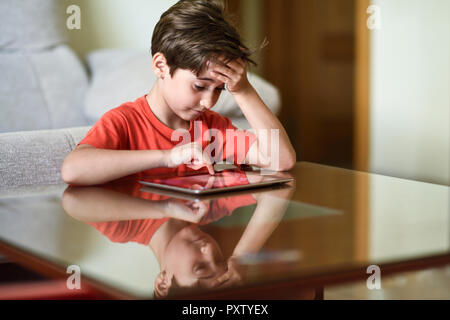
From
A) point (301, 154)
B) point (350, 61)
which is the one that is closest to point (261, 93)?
point (350, 61)

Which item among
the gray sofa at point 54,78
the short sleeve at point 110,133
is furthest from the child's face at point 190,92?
the gray sofa at point 54,78

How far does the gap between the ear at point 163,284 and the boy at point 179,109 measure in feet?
1.70

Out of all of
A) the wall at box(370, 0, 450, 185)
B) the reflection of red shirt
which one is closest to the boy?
the reflection of red shirt

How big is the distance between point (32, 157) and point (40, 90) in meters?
0.71

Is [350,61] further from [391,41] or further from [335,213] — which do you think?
[335,213]

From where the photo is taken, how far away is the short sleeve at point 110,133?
1208 mm

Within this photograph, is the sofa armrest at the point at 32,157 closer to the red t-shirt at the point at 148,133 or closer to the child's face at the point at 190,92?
the red t-shirt at the point at 148,133

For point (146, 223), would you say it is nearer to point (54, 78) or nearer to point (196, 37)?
point (196, 37)

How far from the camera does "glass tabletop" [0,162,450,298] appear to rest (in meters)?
0.57

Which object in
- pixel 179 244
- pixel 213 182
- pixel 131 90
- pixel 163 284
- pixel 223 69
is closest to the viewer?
pixel 163 284

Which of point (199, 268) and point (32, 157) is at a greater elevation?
point (32, 157)

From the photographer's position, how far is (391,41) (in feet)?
9.86

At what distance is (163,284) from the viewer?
0.53 m

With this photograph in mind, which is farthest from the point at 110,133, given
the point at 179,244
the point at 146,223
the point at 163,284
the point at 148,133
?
the point at 163,284
